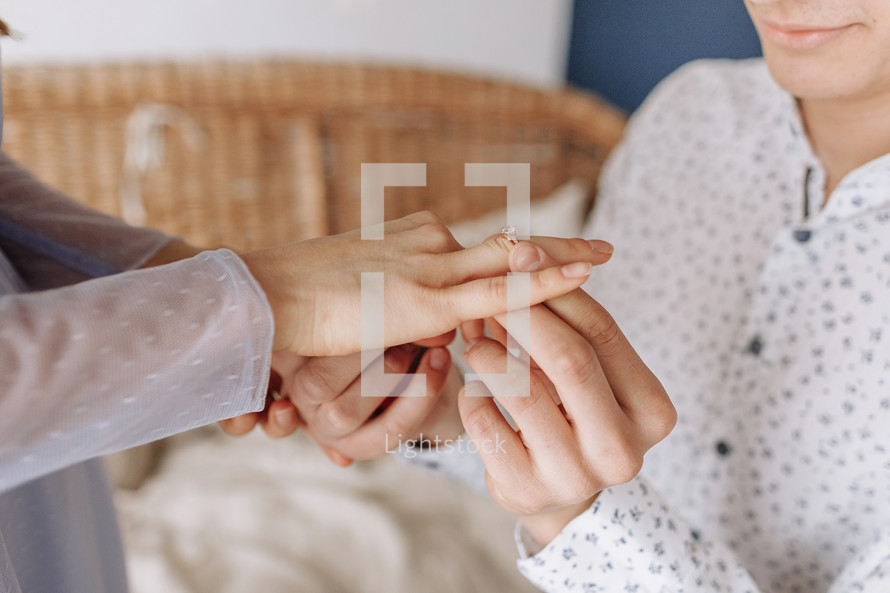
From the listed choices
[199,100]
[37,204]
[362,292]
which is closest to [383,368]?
[362,292]

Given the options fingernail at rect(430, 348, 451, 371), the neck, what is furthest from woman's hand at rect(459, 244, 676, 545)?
the neck

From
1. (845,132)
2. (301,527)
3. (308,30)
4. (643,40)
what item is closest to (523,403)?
(845,132)

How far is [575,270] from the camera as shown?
542 millimetres

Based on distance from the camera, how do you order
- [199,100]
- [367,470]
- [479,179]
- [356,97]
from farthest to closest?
[479,179] → [356,97] → [199,100] → [367,470]

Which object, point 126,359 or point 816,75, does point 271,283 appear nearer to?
point 126,359

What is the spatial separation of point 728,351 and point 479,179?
47.6 inches

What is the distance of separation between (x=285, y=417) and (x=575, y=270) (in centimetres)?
37

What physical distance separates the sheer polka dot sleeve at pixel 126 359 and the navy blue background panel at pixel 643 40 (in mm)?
1374

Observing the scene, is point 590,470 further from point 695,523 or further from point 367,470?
point 367,470

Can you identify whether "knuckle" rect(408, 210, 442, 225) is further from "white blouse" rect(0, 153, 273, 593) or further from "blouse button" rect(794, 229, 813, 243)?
"blouse button" rect(794, 229, 813, 243)

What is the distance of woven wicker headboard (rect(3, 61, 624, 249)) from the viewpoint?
1.56 meters

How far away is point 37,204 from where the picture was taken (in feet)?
2.29

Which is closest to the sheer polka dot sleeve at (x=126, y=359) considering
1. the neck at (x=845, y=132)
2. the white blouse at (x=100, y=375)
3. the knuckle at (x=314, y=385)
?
the white blouse at (x=100, y=375)

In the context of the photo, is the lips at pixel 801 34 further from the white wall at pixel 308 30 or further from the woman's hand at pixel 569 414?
the white wall at pixel 308 30
